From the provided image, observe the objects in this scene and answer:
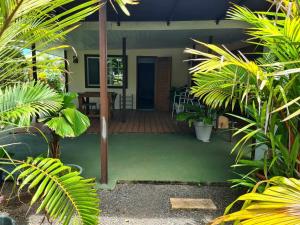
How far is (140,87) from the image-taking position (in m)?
9.24

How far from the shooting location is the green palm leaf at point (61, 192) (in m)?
1.15

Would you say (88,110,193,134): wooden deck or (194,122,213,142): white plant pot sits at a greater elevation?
(194,122,213,142): white plant pot

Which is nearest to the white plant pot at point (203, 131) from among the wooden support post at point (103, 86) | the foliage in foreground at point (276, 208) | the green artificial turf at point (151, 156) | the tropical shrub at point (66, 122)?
the green artificial turf at point (151, 156)

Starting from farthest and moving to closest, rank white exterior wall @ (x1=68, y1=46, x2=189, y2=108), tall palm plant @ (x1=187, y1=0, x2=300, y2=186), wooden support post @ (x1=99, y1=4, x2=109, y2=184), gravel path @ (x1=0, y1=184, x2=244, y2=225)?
white exterior wall @ (x1=68, y1=46, x2=189, y2=108)
wooden support post @ (x1=99, y1=4, x2=109, y2=184)
gravel path @ (x1=0, y1=184, x2=244, y2=225)
tall palm plant @ (x1=187, y1=0, x2=300, y2=186)

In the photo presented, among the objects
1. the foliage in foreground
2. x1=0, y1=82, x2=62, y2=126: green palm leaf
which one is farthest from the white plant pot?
the foliage in foreground

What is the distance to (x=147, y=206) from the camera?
2.81m

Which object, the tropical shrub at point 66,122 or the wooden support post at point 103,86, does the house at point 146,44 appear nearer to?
the wooden support post at point 103,86

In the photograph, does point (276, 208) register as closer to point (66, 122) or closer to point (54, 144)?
point (66, 122)

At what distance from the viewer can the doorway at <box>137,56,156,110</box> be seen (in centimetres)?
905

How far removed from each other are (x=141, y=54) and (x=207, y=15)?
438 centimetres

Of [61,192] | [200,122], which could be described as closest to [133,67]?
[200,122]

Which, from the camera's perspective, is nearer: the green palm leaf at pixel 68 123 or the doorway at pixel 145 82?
the green palm leaf at pixel 68 123

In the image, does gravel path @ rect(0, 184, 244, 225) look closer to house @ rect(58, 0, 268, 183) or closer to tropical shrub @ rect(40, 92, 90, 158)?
house @ rect(58, 0, 268, 183)

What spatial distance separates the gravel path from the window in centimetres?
637
